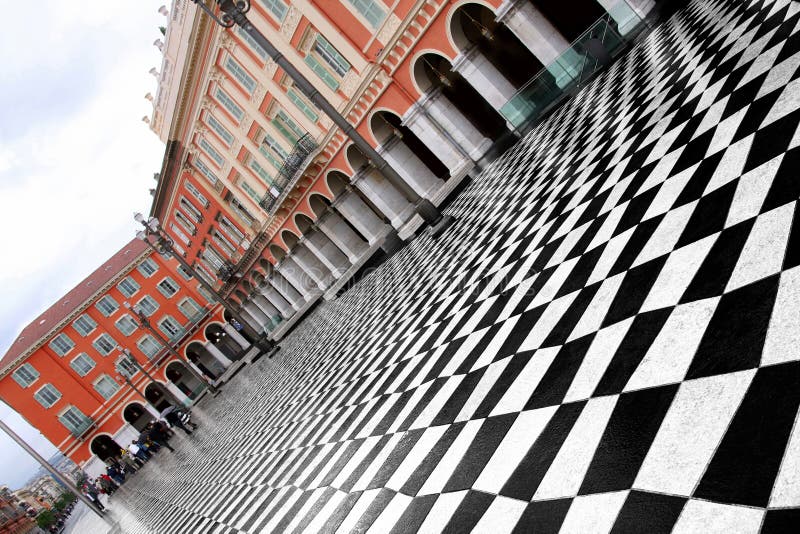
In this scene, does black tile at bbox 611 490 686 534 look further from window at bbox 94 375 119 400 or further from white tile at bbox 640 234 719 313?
window at bbox 94 375 119 400

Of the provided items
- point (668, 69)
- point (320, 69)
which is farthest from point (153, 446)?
point (668, 69)

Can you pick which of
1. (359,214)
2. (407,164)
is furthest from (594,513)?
(359,214)

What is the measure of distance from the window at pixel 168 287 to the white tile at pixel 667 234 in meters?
41.8

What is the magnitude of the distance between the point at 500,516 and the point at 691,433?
1.07 meters

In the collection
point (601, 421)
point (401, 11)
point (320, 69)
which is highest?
point (320, 69)

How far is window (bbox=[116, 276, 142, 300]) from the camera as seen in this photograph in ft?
125

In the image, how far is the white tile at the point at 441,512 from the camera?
9.86 ft

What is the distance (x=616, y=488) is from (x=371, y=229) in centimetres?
1977

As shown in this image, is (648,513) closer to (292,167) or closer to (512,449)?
(512,449)

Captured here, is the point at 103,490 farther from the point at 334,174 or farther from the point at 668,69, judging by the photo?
the point at 668,69

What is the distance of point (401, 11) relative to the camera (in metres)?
15.2

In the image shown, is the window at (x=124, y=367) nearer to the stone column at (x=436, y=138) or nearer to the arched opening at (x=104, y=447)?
the arched opening at (x=104, y=447)

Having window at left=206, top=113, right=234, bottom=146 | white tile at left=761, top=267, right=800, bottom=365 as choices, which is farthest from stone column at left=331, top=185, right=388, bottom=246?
white tile at left=761, top=267, right=800, bottom=365

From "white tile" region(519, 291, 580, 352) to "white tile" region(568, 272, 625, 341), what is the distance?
1.01 ft
